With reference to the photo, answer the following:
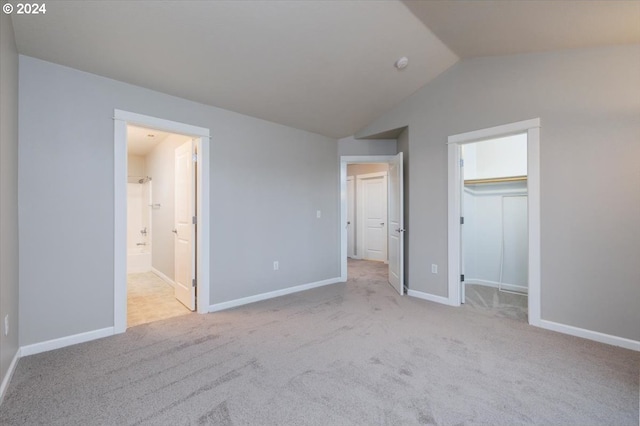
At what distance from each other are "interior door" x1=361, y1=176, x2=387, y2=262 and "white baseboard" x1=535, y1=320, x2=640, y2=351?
4.02 m

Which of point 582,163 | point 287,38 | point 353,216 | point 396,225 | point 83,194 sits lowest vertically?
point 396,225

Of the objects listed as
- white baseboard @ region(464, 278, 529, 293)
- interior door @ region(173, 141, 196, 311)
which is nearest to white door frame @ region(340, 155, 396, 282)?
white baseboard @ region(464, 278, 529, 293)

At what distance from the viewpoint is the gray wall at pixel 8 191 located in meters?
1.81

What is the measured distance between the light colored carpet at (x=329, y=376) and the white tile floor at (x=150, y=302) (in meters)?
0.33

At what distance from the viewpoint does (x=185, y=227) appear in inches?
140

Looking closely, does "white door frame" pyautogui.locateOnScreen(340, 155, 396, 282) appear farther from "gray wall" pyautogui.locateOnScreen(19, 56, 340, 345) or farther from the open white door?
"gray wall" pyautogui.locateOnScreen(19, 56, 340, 345)

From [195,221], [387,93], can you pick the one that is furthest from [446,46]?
[195,221]

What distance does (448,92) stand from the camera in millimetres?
3547

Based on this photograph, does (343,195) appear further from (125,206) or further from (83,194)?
(83,194)

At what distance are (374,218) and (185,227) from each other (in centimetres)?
462

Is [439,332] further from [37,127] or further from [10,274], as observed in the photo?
[37,127]

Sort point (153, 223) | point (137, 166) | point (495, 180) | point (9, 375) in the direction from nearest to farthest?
point (9, 375), point (495, 180), point (153, 223), point (137, 166)

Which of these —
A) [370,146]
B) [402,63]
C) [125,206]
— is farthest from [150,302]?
[402,63]

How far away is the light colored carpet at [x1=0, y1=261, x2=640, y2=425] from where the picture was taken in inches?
63.7
